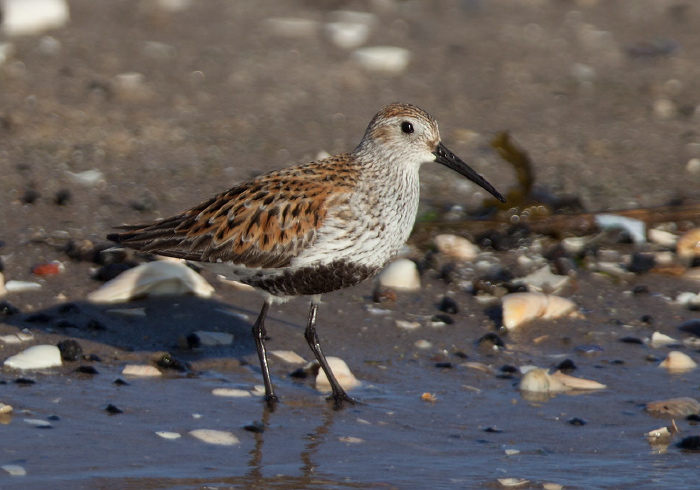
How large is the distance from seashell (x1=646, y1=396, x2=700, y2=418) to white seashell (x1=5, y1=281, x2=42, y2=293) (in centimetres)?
439

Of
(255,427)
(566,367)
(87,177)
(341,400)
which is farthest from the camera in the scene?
(87,177)

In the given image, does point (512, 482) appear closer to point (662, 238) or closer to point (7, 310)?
point (7, 310)

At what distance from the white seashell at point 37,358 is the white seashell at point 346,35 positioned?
803cm

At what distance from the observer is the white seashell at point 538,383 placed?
7125 mm

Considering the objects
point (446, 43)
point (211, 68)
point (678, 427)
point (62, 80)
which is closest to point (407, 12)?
point (446, 43)

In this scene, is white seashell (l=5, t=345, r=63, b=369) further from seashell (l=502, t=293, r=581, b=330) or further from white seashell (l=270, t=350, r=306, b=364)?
seashell (l=502, t=293, r=581, b=330)

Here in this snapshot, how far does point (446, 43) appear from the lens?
14945 mm

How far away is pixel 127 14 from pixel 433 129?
801 cm

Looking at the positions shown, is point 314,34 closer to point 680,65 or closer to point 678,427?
point 680,65

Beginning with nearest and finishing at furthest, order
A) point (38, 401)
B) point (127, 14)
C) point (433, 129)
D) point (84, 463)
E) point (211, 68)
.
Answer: point (84, 463) → point (38, 401) → point (433, 129) → point (211, 68) → point (127, 14)

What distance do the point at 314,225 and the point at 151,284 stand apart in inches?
65.5

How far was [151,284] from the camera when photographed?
800 centimetres

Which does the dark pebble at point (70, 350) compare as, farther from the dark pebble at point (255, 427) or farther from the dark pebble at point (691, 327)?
the dark pebble at point (691, 327)

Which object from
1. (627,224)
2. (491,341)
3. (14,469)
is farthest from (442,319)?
(14,469)
